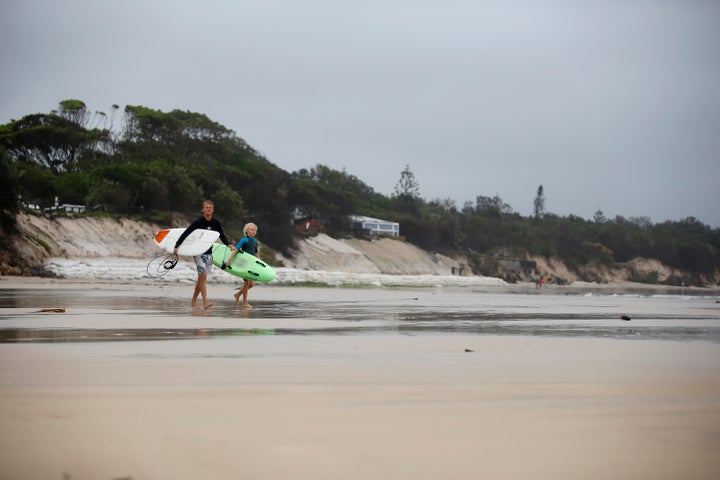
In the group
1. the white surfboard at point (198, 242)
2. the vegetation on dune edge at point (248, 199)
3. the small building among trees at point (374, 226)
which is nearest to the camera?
the white surfboard at point (198, 242)

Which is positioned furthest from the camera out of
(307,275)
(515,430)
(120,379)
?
(307,275)

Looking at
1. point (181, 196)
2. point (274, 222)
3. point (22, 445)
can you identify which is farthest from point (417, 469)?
point (274, 222)

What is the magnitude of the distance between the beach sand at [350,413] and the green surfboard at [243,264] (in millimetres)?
7128

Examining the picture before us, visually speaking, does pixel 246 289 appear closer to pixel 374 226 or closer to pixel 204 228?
pixel 204 228

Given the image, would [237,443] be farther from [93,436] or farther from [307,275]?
[307,275]

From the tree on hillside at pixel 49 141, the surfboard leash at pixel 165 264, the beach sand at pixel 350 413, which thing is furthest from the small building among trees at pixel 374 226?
the beach sand at pixel 350 413

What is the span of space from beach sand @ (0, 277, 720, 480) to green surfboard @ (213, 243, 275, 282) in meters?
7.13

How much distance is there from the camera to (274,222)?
5484 centimetres

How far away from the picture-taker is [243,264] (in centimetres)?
1354

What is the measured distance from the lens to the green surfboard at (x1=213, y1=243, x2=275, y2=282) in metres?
13.4

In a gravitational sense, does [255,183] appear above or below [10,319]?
above

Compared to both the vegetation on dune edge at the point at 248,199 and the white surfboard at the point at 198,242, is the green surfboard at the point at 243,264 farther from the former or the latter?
the vegetation on dune edge at the point at 248,199

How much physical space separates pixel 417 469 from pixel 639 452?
104cm

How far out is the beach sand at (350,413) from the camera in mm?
2787
